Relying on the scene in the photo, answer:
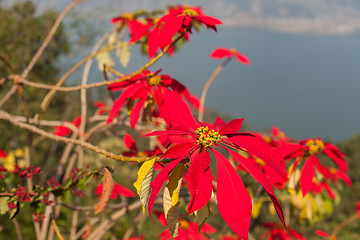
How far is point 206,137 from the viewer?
31cm

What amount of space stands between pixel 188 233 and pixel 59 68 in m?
7.56

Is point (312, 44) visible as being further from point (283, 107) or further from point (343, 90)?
point (283, 107)

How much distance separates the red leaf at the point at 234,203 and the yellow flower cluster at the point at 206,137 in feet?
0.16

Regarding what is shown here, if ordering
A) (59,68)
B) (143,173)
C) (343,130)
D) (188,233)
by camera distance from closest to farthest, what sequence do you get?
(143,173), (188,233), (59,68), (343,130)

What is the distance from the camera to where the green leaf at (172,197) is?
282 millimetres

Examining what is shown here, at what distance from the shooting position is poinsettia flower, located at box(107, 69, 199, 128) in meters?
0.43

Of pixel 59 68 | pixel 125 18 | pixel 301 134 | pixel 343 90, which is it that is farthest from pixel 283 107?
pixel 125 18

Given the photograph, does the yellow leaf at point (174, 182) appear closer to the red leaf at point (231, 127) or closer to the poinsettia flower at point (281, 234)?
the red leaf at point (231, 127)

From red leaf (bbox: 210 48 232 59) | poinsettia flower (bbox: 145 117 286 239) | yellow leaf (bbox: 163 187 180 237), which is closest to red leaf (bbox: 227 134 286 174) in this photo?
poinsettia flower (bbox: 145 117 286 239)

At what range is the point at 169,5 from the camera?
33.6 inches

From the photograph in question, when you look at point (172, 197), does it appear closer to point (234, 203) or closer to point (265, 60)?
point (234, 203)

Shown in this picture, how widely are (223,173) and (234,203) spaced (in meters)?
0.03

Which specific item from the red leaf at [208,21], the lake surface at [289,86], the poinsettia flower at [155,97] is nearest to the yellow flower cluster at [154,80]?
the poinsettia flower at [155,97]

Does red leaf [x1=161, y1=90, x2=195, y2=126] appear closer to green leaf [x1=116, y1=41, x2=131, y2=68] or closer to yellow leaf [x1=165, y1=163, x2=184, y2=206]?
yellow leaf [x1=165, y1=163, x2=184, y2=206]
